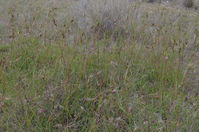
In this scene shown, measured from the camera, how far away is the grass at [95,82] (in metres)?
2.00

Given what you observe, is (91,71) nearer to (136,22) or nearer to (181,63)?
(181,63)

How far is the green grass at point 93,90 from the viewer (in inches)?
78.3

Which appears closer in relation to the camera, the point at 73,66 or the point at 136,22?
the point at 73,66

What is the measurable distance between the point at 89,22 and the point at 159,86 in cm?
197

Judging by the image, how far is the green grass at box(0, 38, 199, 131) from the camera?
6.52 ft

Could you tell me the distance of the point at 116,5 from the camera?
447 centimetres

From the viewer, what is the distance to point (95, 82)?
2467 millimetres

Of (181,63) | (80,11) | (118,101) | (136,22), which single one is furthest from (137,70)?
(80,11)

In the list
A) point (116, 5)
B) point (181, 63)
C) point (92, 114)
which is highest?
point (116, 5)

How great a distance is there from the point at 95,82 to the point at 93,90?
4.5 inches

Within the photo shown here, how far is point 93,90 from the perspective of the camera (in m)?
2.37

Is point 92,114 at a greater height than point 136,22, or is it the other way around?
point 136,22

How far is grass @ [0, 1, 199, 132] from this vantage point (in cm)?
200

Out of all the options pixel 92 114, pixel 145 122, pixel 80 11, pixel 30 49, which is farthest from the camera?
pixel 80 11
